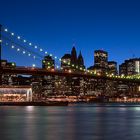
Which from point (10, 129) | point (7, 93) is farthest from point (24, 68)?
point (10, 129)

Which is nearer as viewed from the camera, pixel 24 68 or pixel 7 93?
pixel 24 68

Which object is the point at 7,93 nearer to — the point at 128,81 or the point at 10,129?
the point at 128,81

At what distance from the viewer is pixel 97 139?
28.2 metres

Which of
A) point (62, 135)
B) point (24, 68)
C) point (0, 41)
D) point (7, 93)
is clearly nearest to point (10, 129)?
point (62, 135)

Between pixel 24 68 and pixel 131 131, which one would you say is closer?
pixel 131 131

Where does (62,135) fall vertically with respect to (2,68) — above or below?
below

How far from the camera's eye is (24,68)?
74438 millimetres

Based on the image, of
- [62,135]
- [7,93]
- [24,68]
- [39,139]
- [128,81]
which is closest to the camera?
[39,139]

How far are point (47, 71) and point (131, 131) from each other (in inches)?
1736

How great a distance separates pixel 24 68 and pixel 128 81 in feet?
70.9

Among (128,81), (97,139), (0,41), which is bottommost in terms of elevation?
(97,139)

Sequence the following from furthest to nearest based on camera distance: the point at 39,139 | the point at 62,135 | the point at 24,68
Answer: the point at 24,68, the point at 62,135, the point at 39,139

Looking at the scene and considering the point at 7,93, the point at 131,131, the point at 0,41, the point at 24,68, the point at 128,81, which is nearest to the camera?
the point at 131,131

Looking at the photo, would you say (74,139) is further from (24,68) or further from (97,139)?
(24,68)
